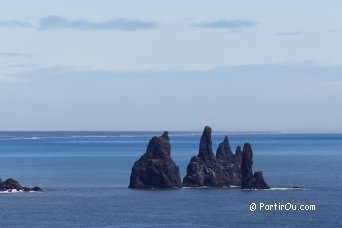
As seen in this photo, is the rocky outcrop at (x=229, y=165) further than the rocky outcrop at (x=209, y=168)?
Yes

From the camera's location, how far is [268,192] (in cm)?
16288

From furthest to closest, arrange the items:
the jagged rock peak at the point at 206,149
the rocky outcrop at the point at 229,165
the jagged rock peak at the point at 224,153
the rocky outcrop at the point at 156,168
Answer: the jagged rock peak at the point at 224,153, the rocky outcrop at the point at 229,165, the jagged rock peak at the point at 206,149, the rocky outcrop at the point at 156,168

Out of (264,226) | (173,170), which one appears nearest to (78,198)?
(173,170)

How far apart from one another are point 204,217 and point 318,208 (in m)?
17.3

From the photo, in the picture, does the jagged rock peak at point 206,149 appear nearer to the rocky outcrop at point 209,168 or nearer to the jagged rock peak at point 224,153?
the rocky outcrop at point 209,168

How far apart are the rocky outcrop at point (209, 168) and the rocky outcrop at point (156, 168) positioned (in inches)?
107

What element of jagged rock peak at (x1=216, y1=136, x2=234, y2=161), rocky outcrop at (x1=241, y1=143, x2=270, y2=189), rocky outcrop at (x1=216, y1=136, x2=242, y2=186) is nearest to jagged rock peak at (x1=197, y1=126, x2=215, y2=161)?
rocky outcrop at (x1=216, y1=136, x2=242, y2=186)

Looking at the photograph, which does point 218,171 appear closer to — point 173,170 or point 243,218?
point 173,170

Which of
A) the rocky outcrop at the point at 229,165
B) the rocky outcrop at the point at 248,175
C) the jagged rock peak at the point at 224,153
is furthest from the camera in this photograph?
the jagged rock peak at the point at 224,153

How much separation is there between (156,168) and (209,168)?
32.5 ft

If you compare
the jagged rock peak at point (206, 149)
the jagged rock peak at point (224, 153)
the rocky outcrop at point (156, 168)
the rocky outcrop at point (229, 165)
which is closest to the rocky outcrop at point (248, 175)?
the jagged rock peak at point (206, 149)

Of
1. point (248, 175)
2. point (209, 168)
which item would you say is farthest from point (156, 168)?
point (248, 175)

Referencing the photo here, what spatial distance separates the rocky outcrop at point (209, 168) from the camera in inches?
6762

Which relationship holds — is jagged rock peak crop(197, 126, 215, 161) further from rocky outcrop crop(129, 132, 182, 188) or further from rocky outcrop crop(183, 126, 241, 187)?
rocky outcrop crop(129, 132, 182, 188)
